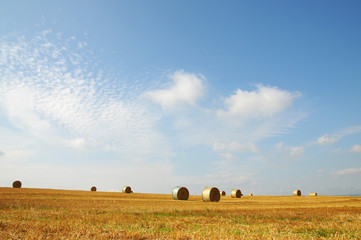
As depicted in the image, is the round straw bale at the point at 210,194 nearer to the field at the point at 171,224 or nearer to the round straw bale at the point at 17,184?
the field at the point at 171,224

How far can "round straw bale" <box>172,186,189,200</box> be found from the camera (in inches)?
1277

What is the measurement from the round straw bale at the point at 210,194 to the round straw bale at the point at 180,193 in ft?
12.4

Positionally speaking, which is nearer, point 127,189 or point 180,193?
point 180,193

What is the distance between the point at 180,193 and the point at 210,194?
5.07 metres

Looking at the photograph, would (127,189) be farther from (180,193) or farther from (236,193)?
(180,193)

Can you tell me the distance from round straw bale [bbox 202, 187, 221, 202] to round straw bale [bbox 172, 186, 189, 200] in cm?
379

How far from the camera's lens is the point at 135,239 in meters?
6.16

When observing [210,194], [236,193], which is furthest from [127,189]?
[210,194]

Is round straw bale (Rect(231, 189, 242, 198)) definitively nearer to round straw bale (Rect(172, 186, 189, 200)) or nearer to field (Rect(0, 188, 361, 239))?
round straw bale (Rect(172, 186, 189, 200))

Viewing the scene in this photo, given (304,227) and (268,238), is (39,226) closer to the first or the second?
(268,238)

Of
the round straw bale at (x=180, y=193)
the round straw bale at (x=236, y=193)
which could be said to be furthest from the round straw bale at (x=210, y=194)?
the round straw bale at (x=236, y=193)

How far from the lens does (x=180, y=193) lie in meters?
32.7

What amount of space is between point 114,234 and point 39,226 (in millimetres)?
2703

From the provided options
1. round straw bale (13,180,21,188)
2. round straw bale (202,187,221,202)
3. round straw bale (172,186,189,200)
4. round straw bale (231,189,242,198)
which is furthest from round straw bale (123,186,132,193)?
round straw bale (202,187,221,202)
